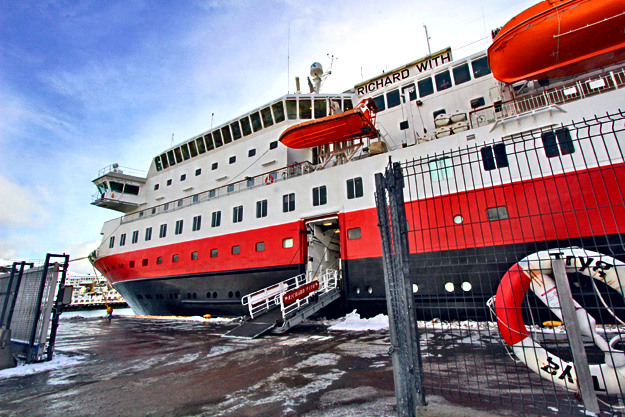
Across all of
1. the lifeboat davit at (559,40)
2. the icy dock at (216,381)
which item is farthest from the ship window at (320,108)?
the icy dock at (216,381)

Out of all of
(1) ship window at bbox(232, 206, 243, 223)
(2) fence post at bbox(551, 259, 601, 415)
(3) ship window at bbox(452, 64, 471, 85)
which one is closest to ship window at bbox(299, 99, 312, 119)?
(1) ship window at bbox(232, 206, 243, 223)

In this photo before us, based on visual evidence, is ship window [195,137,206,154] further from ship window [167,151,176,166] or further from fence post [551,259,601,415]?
fence post [551,259,601,415]

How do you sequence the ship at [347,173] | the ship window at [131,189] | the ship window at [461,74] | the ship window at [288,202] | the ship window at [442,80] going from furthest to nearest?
the ship window at [131,189]
the ship window at [442,80]
the ship window at [461,74]
the ship window at [288,202]
the ship at [347,173]

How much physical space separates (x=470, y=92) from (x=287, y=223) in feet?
29.8

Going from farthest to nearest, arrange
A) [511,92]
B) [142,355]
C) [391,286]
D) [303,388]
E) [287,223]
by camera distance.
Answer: [287,223], [511,92], [142,355], [303,388], [391,286]

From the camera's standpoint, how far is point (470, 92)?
1251 cm

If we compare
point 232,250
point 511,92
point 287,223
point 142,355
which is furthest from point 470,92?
point 142,355

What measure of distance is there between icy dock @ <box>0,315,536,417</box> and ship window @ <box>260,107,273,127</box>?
454 inches

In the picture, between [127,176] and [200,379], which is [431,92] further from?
[127,176]

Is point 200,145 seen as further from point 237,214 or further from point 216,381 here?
point 216,381

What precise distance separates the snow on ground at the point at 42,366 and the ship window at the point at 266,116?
12576 mm

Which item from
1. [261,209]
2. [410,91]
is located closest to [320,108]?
[410,91]

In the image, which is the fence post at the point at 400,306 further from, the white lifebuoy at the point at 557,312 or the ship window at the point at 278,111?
the ship window at the point at 278,111

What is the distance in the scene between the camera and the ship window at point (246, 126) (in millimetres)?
16812
